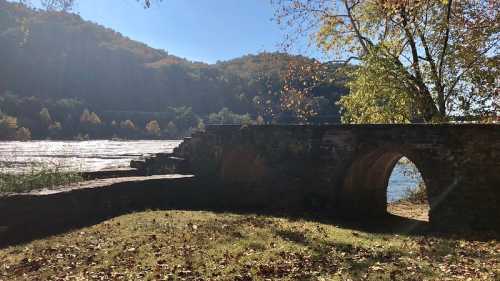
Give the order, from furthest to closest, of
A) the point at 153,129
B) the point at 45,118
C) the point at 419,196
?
the point at 153,129
the point at 45,118
the point at 419,196

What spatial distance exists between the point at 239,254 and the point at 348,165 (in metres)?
7.04

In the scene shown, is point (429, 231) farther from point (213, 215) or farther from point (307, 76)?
point (307, 76)

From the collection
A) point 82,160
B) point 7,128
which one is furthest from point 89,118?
point 82,160

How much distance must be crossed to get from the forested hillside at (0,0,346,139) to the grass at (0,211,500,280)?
326 feet

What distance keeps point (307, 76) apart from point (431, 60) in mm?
6368

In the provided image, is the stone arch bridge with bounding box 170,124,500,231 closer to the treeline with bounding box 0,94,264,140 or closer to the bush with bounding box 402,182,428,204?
the bush with bounding box 402,182,428,204

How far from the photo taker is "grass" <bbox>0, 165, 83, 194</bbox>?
1252 cm

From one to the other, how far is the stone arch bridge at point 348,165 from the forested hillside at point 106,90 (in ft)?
305

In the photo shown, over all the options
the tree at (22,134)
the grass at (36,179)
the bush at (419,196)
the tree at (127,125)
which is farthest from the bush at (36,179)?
the tree at (127,125)

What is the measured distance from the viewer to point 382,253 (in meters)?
9.18

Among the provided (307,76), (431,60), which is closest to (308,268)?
(431,60)

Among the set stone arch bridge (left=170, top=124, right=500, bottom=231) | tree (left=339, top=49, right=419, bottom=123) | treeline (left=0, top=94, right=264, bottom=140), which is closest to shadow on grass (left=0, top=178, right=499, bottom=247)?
stone arch bridge (left=170, top=124, right=500, bottom=231)

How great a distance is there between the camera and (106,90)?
486 ft

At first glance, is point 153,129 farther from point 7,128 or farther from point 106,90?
point 7,128
